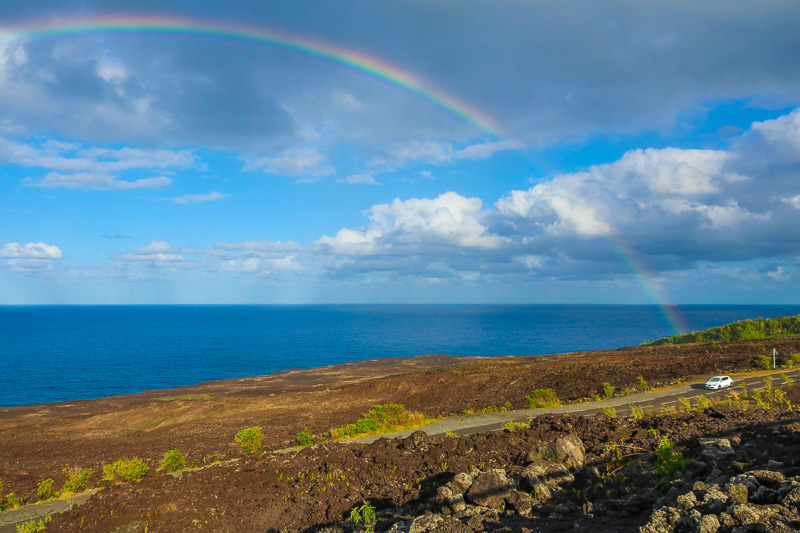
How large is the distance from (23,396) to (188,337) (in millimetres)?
105044

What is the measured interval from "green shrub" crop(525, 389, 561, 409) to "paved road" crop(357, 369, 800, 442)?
32.1 inches

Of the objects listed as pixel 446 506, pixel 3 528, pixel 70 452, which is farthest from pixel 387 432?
pixel 70 452

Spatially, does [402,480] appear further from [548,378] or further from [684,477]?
[548,378]

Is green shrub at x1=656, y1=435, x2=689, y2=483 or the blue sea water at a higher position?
green shrub at x1=656, y1=435, x2=689, y2=483

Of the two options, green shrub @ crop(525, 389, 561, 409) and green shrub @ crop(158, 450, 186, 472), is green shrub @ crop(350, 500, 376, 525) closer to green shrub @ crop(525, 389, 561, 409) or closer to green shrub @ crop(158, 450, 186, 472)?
green shrub @ crop(158, 450, 186, 472)

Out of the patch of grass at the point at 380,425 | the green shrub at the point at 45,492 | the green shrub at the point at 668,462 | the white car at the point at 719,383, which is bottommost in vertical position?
the green shrub at the point at 45,492

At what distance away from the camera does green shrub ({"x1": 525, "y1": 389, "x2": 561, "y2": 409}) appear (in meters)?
24.1

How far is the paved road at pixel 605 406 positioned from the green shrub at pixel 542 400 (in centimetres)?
82

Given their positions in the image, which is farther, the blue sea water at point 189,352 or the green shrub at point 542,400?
the blue sea water at point 189,352

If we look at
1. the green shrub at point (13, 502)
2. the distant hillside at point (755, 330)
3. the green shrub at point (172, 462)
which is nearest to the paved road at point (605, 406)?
the green shrub at point (172, 462)

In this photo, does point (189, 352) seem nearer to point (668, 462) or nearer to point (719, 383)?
point (719, 383)

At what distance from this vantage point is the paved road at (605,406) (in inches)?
779

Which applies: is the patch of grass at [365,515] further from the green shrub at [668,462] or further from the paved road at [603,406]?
the paved road at [603,406]

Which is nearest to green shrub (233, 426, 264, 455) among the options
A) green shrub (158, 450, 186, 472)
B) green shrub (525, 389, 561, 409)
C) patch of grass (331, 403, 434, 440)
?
green shrub (158, 450, 186, 472)
